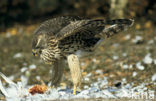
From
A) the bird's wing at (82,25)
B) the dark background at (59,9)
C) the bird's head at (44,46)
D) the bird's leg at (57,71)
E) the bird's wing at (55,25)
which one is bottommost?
the bird's leg at (57,71)

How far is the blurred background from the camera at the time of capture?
7.89 metres

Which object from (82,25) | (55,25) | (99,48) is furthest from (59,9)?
(82,25)

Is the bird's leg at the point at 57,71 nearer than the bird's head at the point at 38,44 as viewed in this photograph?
No

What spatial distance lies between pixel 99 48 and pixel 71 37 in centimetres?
426

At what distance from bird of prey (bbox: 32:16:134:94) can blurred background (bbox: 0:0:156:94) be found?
51cm

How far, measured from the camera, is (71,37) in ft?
19.6

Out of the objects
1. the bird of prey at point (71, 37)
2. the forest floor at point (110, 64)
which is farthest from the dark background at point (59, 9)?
the bird of prey at point (71, 37)

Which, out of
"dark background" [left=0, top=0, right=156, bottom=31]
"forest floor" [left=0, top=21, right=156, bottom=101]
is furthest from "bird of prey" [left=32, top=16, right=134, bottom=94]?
"dark background" [left=0, top=0, right=156, bottom=31]

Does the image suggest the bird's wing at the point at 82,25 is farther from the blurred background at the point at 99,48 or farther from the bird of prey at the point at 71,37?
the blurred background at the point at 99,48

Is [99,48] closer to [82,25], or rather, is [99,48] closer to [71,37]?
[71,37]

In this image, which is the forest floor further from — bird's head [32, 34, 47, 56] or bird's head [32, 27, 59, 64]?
bird's head [32, 34, 47, 56]

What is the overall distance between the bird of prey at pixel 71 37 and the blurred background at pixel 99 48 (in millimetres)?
505

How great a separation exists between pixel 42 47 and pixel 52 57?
24 cm

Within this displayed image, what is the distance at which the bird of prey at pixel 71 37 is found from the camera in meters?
5.82
